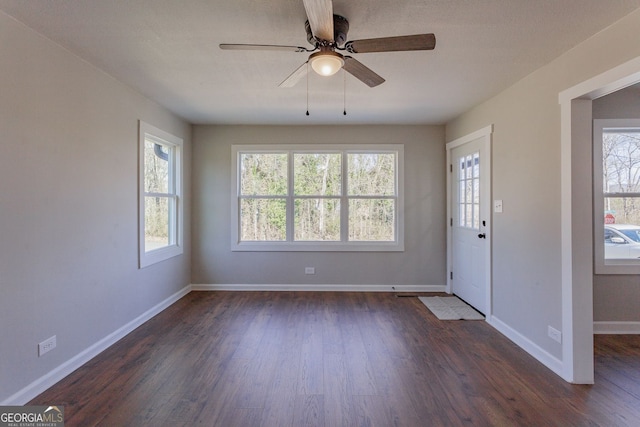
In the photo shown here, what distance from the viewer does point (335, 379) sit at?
2303 mm

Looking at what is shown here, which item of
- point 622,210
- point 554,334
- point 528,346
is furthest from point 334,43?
point 622,210

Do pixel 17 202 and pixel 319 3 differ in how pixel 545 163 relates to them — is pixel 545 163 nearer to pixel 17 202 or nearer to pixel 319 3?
pixel 319 3

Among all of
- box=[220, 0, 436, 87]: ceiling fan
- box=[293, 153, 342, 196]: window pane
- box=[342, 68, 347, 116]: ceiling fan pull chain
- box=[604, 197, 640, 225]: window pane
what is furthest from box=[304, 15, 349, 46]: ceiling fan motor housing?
box=[604, 197, 640, 225]: window pane

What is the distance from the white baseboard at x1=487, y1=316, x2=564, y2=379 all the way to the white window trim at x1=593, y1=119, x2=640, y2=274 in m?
1.06

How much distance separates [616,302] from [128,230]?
496 cm

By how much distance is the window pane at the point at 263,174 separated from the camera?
4.64 meters

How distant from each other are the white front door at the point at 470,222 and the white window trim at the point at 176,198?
378 cm

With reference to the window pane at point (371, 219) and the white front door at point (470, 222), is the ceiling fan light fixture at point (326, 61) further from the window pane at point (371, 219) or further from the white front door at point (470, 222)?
the window pane at point (371, 219)

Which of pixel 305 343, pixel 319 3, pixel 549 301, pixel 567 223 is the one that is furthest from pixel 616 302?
pixel 319 3

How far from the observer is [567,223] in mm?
2295

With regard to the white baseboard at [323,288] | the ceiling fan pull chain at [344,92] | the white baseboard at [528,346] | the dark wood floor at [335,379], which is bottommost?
the dark wood floor at [335,379]

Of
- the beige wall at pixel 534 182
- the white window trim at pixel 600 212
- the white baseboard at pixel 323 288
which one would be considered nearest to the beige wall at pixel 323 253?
the white baseboard at pixel 323 288

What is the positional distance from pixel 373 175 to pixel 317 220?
3.56ft

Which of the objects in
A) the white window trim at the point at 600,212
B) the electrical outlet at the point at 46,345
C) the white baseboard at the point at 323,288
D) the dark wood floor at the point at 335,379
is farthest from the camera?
the white baseboard at the point at 323,288
